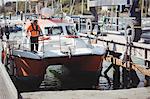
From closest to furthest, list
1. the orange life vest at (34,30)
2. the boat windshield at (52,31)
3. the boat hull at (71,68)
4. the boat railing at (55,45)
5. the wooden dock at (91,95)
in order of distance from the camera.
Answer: the wooden dock at (91,95) < the boat hull at (71,68) < the boat railing at (55,45) < the orange life vest at (34,30) < the boat windshield at (52,31)

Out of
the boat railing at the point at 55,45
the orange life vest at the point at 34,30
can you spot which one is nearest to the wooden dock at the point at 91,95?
the boat railing at the point at 55,45

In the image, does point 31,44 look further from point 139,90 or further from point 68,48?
point 139,90

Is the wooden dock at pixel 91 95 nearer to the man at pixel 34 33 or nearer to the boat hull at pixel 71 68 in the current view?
the boat hull at pixel 71 68

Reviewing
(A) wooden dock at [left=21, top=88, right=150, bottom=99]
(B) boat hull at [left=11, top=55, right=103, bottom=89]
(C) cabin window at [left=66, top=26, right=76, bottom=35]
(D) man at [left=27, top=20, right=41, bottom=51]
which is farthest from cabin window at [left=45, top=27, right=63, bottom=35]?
(A) wooden dock at [left=21, top=88, right=150, bottom=99]

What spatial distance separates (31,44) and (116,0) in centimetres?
736

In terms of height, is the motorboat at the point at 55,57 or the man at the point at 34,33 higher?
the man at the point at 34,33

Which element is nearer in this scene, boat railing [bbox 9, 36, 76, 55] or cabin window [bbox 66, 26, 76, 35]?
boat railing [bbox 9, 36, 76, 55]

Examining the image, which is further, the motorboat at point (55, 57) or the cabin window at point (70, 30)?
the cabin window at point (70, 30)

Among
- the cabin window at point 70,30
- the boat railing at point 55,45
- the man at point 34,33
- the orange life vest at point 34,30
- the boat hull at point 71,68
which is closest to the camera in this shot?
the boat hull at point 71,68

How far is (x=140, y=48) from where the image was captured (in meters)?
17.4

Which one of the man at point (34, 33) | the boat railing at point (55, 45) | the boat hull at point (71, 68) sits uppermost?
the man at point (34, 33)

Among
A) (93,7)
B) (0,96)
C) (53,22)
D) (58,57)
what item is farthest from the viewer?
(93,7)

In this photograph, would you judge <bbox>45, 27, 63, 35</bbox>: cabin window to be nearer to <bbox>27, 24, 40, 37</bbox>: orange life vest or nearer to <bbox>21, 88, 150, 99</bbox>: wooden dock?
<bbox>27, 24, 40, 37</bbox>: orange life vest

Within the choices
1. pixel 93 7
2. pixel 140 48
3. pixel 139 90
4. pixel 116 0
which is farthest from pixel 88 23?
pixel 139 90
